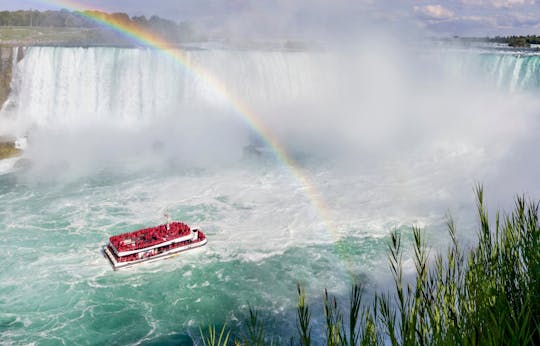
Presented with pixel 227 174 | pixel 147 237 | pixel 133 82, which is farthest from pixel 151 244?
pixel 133 82

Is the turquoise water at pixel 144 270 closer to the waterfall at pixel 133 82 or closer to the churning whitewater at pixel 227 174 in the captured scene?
the churning whitewater at pixel 227 174

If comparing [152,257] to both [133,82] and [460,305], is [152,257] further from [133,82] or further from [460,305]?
[133,82]

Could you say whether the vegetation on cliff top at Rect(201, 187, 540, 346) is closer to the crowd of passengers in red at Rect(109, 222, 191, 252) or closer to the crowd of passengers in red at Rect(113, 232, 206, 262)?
the crowd of passengers in red at Rect(113, 232, 206, 262)

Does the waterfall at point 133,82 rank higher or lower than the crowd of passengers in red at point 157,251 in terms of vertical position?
higher

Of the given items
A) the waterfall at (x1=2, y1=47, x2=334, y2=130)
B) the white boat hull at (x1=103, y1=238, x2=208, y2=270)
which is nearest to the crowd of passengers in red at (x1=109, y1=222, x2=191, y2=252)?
the white boat hull at (x1=103, y1=238, x2=208, y2=270)

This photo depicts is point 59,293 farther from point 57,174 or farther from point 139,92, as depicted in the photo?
point 139,92

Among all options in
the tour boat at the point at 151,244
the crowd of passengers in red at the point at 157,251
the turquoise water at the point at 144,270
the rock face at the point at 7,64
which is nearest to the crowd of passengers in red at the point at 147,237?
the tour boat at the point at 151,244

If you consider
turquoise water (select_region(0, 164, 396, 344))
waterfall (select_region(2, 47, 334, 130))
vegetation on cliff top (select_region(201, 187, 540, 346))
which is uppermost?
waterfall (select_region(2, 47, 334, 130))
